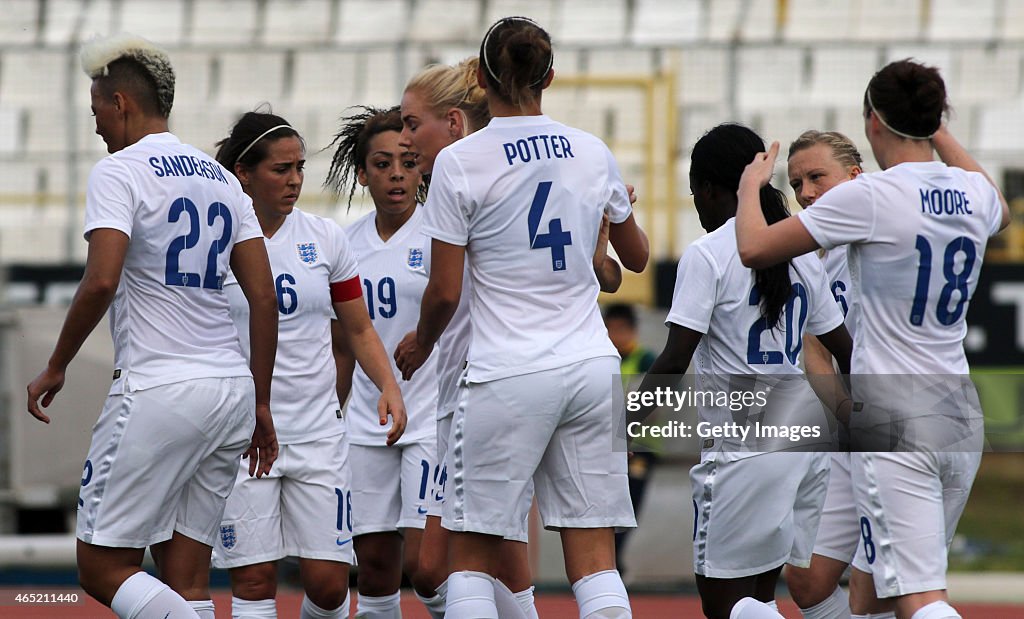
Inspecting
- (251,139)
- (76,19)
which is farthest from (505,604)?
(76,19)

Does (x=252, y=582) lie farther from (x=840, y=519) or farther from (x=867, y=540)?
(x=867, y=540)

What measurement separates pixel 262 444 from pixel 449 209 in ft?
3.80

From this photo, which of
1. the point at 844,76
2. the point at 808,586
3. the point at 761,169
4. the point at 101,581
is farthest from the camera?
A: the point at 844,76

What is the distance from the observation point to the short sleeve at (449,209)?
423 centimetres

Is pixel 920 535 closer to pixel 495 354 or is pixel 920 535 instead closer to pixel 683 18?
pixel 495 354

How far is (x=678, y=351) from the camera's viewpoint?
4.55 metres

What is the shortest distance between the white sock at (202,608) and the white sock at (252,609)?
53 cm

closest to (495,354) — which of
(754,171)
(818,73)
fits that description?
(754,171)

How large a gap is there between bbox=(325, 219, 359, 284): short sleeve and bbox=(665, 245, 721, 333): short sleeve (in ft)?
5.10

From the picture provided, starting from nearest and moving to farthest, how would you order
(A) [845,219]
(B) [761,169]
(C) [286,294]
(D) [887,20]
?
(A) [845,219]
(B) [761,169]
(C) [286,294]
(D) [887,20]

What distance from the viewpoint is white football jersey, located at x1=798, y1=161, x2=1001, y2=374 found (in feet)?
13.4

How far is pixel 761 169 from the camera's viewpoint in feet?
14.3

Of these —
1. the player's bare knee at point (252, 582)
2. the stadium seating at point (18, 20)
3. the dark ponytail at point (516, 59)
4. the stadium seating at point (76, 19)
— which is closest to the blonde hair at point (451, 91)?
the dark ponytail at point (516, 59)

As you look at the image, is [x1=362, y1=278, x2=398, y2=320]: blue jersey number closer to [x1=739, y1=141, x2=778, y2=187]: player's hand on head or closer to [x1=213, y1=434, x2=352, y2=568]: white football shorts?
[x1=213, y1=434, x2=352, y2=568]: white football shorts
